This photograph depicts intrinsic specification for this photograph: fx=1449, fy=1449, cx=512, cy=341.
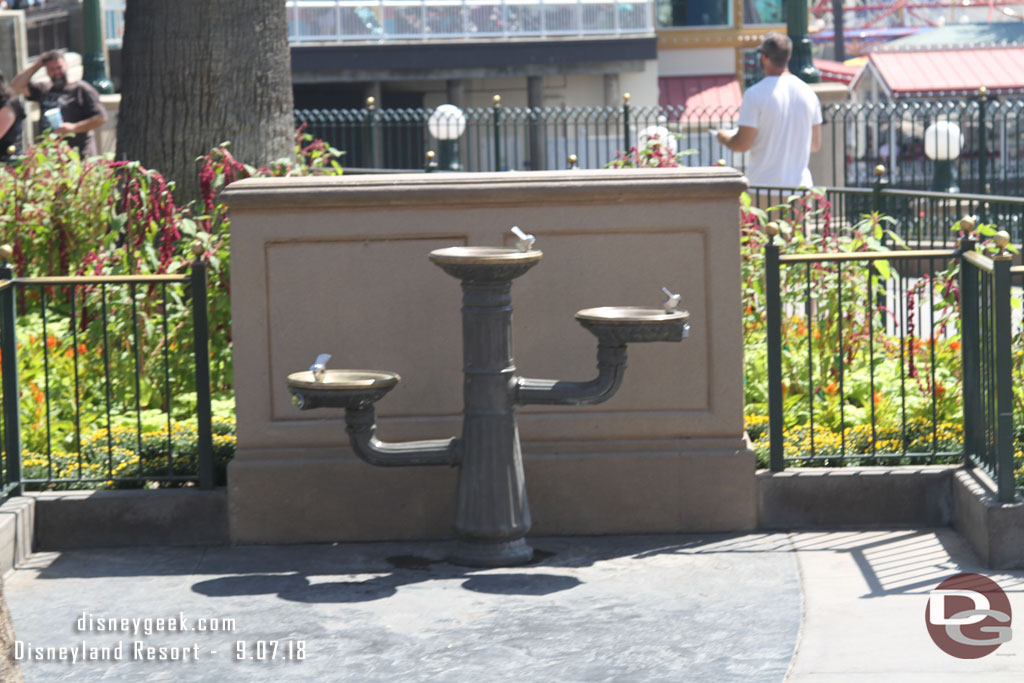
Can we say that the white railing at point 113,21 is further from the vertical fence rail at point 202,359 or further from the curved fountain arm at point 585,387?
the curved fountain arm at point 585,387

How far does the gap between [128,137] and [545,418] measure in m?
3.73

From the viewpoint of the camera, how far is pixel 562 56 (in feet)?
119

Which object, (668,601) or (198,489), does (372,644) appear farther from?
(198,489)

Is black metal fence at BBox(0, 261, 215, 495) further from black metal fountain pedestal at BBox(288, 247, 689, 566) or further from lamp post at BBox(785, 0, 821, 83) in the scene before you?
lamp post at BBox(785, 0, 821, 83)

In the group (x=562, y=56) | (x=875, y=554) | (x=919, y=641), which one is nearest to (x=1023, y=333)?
(x=875, y=554)

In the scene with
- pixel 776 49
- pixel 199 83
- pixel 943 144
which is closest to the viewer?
pixel 199 83

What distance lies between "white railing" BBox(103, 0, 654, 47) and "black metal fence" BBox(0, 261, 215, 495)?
26820mm

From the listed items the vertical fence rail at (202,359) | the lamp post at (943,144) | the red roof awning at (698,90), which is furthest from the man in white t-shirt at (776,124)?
the red roof awning at (698,90)

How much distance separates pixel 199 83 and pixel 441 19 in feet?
91.3

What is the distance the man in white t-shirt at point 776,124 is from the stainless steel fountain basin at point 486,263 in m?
4.69

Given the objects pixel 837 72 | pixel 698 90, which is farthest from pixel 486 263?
pixel 837 72

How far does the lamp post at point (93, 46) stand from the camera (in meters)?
18.6

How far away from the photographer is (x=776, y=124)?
10.1m

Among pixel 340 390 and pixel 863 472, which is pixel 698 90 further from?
pixel 340 390
